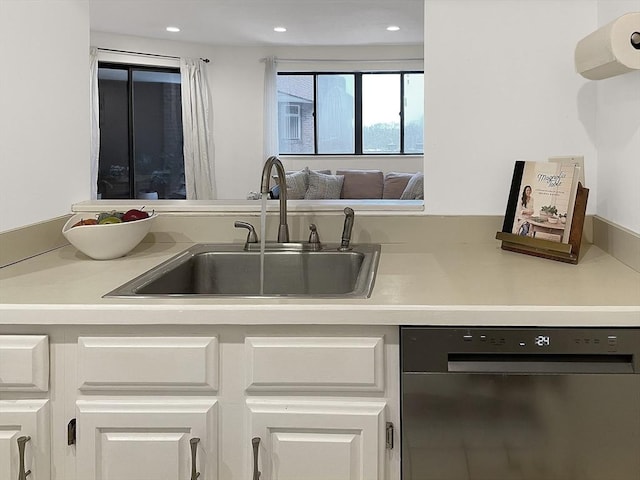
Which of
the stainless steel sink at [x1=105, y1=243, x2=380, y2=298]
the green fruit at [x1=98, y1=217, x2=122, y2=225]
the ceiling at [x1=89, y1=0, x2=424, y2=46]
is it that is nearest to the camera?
the green fruit at [x1=98, y1=217, x2=122, y2=225]

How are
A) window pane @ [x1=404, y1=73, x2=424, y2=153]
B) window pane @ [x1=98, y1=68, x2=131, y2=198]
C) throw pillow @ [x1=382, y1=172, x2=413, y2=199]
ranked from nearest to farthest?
window pane @ [x1=98, y1=68, x2=131, y2=198] < throw pillow @ [x1=382, y1=172, x2=413, y2=199] < window pane @ [x1=404, y1=73, x2=424, y2=153]

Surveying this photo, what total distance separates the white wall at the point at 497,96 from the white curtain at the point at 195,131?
237 inches

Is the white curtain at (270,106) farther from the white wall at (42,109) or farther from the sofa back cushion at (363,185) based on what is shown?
the white wall at (42,109)

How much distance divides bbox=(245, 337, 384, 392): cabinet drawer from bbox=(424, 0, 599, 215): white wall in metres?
0.86

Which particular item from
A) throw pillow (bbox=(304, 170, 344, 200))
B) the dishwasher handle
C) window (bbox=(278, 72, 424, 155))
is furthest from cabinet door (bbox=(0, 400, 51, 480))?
window (bbox=(278, 72, 424, 155))

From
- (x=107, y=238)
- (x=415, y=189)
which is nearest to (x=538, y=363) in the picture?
(x=107, y=238)

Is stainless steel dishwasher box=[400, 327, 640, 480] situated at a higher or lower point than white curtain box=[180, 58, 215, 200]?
lower

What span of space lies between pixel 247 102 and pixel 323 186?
156 centimetres

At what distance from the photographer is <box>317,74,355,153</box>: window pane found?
8.19 metres

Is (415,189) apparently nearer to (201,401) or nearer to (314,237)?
(314,237)

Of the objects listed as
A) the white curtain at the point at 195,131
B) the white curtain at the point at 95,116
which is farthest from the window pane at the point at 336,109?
the white curtain at the point at 95,116

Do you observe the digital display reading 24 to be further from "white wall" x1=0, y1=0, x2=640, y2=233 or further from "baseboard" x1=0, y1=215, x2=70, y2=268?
"baseboard" x1=0, y1=215, x2=70, y2=268

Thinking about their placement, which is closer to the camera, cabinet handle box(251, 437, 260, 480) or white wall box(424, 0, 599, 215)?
cabinet handle box(251, 437, 260, 480)

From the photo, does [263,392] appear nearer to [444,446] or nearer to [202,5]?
[444,446]
